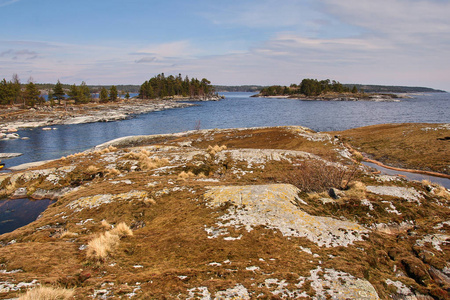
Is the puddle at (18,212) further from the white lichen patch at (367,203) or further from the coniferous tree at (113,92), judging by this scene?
the coniferous tree at (113,92)

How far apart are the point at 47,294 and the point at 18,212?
16.2m

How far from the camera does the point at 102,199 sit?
13094mm

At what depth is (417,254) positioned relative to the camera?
24.9ft

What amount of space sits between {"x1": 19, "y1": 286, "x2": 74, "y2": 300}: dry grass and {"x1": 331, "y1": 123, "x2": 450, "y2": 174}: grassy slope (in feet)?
110

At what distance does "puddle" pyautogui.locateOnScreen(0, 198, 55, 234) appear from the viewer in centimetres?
1516

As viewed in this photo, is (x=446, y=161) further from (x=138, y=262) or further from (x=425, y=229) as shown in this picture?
(x=138, y=262)

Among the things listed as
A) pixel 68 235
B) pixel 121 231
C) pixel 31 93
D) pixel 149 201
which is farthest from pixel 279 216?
pixel 31 93

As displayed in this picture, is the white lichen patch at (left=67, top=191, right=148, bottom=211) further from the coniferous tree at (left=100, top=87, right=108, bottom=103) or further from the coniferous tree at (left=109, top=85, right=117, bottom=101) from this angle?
the coniferous tree at (left=100, top=87, right=108, bottom=103)

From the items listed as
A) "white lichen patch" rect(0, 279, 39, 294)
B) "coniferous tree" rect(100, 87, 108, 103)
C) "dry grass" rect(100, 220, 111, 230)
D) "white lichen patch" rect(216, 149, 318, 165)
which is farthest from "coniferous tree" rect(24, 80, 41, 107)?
"white lichen patch" rect(0, 279, 39, 294)

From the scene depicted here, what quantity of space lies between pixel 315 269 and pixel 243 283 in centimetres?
198

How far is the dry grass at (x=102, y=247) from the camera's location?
7.12m

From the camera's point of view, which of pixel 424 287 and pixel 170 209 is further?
pixel 170 209

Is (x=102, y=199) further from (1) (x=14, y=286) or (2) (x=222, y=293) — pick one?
(2) (x=222, y=293)

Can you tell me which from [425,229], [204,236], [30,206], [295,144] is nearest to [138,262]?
[204,236]
